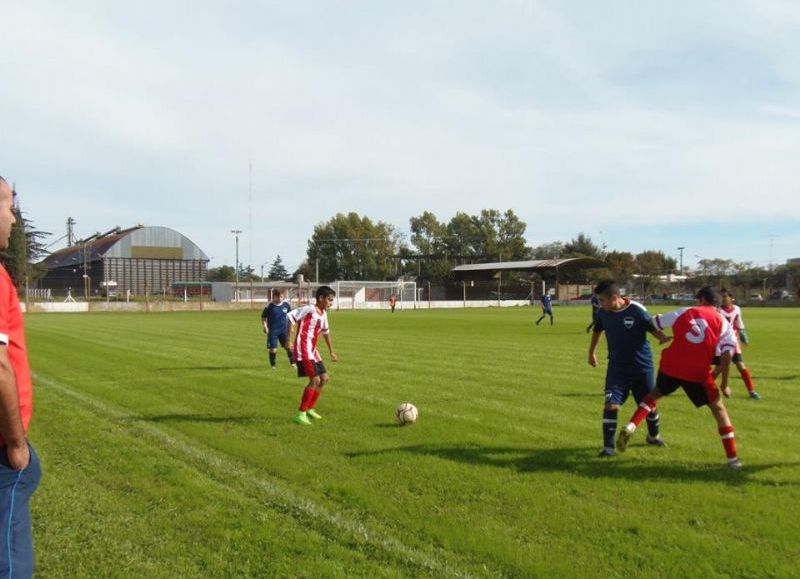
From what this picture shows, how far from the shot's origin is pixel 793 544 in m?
4.62

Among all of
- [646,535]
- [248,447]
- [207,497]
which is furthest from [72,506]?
[646,535]

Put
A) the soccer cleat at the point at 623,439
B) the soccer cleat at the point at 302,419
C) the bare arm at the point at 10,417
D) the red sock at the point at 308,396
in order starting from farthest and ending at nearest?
the red sock at the point at 308,396, the soccer cleat at the point at 302,419, the soccer cleat at the point at 623,439, the bare arm at the point at 10,417

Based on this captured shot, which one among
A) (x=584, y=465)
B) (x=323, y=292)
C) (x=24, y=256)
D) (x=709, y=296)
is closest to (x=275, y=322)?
(x=323, y=292)

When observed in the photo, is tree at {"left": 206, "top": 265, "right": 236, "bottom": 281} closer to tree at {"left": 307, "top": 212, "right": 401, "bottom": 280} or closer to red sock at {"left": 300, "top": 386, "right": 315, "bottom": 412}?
tree at {"left": 307, "top": 212, "right": 401, "bottom": 280}

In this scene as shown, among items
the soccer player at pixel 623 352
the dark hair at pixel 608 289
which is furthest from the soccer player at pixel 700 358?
the dark hair at pixel 608 289

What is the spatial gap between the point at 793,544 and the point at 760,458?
2.45 meters

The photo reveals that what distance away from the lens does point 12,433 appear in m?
2.62

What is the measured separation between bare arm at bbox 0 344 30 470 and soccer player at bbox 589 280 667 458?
19.0 ft

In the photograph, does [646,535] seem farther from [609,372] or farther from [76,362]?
[76,362]

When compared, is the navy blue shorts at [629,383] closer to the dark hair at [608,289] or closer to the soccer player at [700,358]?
the soccer player at [700,358]

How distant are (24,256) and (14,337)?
74.0 m

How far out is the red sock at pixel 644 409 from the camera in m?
6.79

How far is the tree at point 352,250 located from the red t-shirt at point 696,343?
10801cm

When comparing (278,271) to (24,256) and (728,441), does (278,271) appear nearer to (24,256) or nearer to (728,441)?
(24,256)
